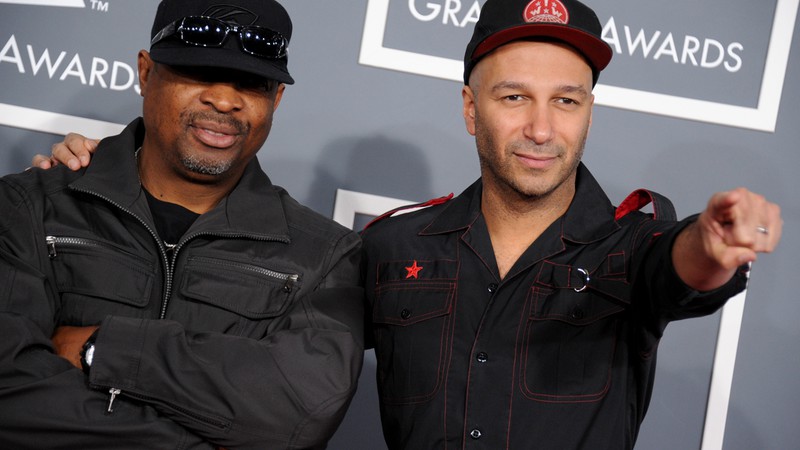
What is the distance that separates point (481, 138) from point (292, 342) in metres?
0.55

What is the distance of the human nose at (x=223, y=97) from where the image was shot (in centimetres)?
179

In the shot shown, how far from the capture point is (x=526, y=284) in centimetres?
173

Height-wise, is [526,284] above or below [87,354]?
above

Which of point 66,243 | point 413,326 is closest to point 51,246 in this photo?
point 66,243

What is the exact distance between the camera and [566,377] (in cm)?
166

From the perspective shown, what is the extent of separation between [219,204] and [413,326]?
0.46 metres

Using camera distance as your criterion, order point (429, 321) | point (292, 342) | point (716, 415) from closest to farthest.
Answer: point (292, 342)
point (429, 321)
point (716, 415)

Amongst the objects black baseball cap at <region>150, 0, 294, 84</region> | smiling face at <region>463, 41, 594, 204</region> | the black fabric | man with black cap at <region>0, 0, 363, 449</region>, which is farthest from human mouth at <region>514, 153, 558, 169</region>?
the black fabric

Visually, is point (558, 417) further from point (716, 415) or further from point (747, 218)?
point (716, 415)

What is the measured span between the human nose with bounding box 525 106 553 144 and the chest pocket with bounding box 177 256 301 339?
1.72 ft

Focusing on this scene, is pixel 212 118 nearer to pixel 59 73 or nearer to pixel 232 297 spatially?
pixel 232 297

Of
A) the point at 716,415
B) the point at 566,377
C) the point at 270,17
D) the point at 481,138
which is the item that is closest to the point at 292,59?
the point at 270,17

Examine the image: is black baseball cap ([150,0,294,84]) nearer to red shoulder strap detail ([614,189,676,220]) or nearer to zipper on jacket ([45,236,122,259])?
zipper on jacket ([45,236,122,259])

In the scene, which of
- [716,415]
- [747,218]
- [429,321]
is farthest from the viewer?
[716,415]
